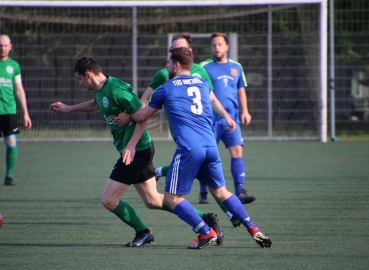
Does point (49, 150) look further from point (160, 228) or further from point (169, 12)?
point (160, 228)

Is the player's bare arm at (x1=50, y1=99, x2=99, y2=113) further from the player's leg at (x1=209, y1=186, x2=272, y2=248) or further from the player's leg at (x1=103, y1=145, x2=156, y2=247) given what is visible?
the player's leg at (x1=209, y1=186, x2=272, y2=248)

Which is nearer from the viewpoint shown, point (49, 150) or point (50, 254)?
point (50, 254)

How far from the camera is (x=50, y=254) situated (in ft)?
17.6

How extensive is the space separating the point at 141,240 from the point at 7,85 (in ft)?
17.1

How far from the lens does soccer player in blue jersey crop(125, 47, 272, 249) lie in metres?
A: 5.44

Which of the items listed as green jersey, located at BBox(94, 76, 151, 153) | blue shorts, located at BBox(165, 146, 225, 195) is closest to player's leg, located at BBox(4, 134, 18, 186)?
green jersey, located at BBox(94, 76, 151, 153)

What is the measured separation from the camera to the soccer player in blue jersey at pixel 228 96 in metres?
8.16

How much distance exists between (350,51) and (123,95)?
1264cm

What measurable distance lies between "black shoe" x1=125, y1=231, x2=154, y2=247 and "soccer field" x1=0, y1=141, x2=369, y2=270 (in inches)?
3.4

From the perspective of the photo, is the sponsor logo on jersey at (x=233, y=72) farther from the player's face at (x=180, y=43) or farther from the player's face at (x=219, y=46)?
the player's face at (x=180, y=43)

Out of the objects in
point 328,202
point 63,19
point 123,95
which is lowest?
point 328,202

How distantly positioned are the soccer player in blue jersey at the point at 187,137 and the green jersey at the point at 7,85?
16.2 ft

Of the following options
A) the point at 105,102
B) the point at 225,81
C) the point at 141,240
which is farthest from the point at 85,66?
the point at 225,81

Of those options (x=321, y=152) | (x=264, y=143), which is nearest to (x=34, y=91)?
(x=264, y=143)
